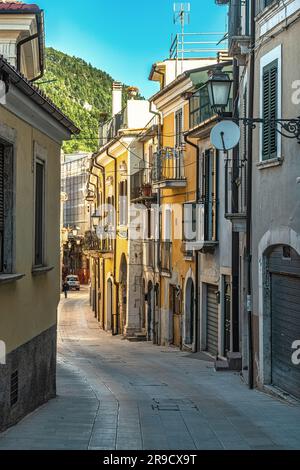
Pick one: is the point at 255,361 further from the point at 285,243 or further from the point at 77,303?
the point at 77,303

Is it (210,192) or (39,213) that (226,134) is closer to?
(39,213)

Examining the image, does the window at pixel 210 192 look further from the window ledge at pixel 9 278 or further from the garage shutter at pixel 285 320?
the window ledge at pixel 9 278

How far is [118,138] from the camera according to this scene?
118 ft

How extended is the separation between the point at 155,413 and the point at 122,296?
26.3 m

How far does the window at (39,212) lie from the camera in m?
13.6

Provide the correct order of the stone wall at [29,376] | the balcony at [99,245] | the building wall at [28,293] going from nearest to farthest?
the stone wall at [29,376] → the building wall at [28,293] → the balcony at [99,245]

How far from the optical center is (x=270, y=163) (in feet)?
46.7

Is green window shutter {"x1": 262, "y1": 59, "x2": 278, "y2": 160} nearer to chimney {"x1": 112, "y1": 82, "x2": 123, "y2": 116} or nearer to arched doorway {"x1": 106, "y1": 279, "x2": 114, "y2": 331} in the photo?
arched doorway {"x1": 106, "y1": 279, "x2": 114, "y2": 331}

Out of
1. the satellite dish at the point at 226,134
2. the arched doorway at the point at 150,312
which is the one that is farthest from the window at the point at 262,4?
the arched doorway at the point at 150,312

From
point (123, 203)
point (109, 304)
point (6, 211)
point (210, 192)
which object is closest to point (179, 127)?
point (210, 192)

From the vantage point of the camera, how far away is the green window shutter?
14.0 metres

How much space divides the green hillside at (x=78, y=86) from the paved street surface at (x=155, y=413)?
269 feet

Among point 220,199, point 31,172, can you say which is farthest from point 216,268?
point 31,172
